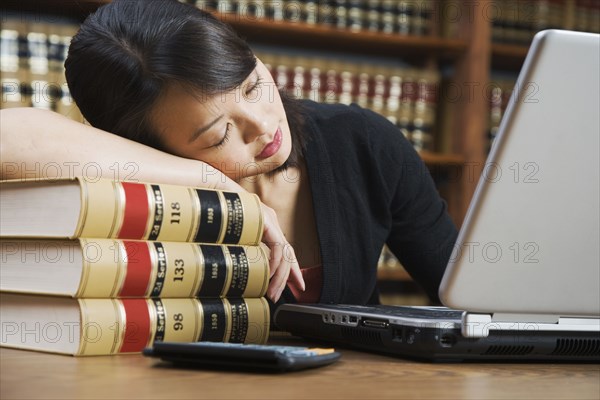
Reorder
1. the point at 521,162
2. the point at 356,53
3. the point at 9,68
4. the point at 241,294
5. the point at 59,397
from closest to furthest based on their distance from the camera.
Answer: the point at 59,397, the point at 521,162, the point at 241,294, the point at 9,68, the point at 356,53

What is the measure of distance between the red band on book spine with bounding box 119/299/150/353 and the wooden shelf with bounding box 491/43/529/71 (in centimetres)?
231

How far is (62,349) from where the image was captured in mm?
764

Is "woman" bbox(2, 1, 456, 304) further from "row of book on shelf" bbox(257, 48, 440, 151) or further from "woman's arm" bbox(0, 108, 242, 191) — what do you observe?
"row of book on shelf" bbox(257, 48, 440, 151)

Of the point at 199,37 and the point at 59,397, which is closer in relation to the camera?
the point at 59,397

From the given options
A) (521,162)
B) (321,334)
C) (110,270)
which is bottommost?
(321,334)

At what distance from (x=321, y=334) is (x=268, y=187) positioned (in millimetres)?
611

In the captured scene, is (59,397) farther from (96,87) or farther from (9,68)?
(9,68)

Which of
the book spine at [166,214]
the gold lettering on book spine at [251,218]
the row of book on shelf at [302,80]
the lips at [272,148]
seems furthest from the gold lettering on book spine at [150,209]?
the row of book on shelf at [302,80]

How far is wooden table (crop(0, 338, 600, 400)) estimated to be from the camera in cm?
58

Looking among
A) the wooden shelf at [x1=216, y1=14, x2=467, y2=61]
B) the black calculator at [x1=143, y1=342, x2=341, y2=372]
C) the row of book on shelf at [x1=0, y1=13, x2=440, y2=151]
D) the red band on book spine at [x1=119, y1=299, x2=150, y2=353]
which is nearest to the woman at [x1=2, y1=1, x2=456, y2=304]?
the red band on book spine at [x1=119, y1=299, x2=150, y2=353]

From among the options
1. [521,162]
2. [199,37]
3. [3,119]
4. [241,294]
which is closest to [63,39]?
[199,37]

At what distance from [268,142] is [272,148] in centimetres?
2

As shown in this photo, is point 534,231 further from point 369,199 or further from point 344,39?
point 344,39

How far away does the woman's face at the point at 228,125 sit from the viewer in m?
1.15
